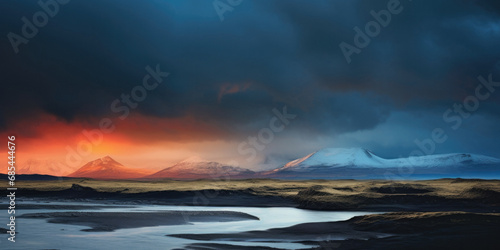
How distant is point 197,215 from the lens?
42750 millimetres

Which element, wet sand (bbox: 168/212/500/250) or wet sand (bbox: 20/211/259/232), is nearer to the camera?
wet sand (bbox: 168/212/500/250)

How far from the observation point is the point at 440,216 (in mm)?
27625

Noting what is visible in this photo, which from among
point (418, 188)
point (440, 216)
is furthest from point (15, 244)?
point (418, 188)

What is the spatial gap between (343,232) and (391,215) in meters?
4.31

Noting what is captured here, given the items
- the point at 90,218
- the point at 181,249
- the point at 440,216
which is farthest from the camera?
the point at 90,218

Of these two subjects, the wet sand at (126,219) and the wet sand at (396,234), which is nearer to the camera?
the wet sand at (396,234)

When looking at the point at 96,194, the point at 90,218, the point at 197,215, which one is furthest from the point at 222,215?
Result: the point at 96,194

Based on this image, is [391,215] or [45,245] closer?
[45,245]

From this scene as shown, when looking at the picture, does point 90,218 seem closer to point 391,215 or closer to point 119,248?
point 119,248

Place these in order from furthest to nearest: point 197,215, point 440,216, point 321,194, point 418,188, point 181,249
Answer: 1. point 418,188
2. point 321,194
3. point 197,215
4. point 440,216
5. point 181,249

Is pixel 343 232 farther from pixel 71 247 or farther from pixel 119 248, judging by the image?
pixel 71 247

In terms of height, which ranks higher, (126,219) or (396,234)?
(126,219)

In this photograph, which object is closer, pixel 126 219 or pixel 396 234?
pixel 396 234

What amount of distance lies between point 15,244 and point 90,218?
48.5ft
